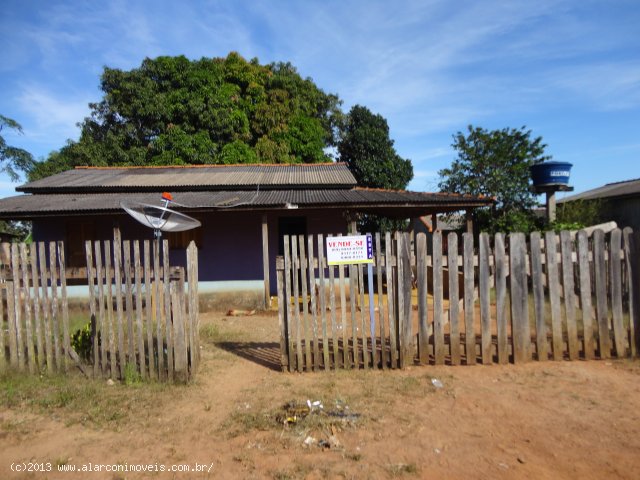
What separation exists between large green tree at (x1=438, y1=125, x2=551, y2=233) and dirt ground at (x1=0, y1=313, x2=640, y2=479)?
11676 mm

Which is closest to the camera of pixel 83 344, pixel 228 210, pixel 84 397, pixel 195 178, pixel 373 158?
pixel 84 397

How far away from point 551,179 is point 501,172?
2189mm

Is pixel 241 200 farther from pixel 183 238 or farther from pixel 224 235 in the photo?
pixel 183 238

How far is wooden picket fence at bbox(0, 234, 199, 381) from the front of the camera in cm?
458

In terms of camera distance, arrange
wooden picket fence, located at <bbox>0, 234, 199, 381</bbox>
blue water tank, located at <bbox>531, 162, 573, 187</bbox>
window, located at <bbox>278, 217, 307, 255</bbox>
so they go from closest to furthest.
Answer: wooden picket fence, located at <bbox>0, 234, 199, 381</bbox> → window, located at <bbox>278, 217, 307, 255</bbox> → blue water tank, located at <bbox>531, 162, 573, 187</bbox>

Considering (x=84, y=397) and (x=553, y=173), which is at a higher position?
(x=553, y=173)

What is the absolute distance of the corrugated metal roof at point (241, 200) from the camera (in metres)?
9.95

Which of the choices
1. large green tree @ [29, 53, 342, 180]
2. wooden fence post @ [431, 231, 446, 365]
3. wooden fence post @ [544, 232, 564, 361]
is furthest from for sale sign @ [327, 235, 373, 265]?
large green tree @ [29, 53, 342, 180]

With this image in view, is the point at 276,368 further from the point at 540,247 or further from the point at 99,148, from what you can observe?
the point at 99,148

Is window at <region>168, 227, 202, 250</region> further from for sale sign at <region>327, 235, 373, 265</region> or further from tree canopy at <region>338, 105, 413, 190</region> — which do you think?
tree canopy at <region>338, 105, 413, 190</region>

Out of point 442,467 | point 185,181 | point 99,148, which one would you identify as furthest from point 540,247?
point 99,148

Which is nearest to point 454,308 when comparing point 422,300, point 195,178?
point 422,300

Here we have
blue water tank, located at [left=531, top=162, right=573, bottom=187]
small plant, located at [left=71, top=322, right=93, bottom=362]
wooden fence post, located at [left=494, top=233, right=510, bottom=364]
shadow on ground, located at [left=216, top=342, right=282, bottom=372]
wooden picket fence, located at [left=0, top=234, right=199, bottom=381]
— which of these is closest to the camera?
wooden picket fence, located at [left=0, top=234, right=199, bottom=381]

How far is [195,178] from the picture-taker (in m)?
13.3
